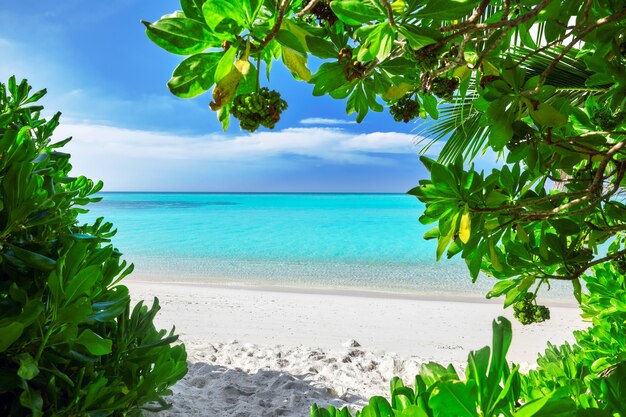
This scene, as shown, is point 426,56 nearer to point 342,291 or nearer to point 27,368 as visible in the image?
point 27,368

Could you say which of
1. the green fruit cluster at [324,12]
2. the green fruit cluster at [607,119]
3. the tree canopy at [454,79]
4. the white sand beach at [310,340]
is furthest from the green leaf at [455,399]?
the white sand beach at [310,340]

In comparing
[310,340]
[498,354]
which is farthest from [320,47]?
[310,340]

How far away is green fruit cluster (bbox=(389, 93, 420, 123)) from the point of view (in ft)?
3.57

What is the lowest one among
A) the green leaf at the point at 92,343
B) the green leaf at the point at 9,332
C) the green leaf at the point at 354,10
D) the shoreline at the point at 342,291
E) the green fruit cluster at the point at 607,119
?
the shoreline at the point at 342,291

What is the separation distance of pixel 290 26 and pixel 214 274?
34.9ft

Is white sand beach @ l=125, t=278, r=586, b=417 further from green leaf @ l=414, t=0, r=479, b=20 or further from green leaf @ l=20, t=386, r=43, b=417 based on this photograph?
green leaf @ l=414, t=0, r=479, b=20

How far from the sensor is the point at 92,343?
934 millimetres

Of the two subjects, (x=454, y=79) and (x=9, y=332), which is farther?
(x=454, y=79)

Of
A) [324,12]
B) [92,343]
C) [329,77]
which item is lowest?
[92,343]

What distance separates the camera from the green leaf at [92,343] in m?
0.92

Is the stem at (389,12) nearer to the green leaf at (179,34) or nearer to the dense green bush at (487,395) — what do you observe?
the green leaf at (179,34)

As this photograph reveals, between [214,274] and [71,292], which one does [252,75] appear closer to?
[71,292]

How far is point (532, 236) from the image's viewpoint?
1.16m

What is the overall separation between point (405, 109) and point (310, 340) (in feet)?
13.0
